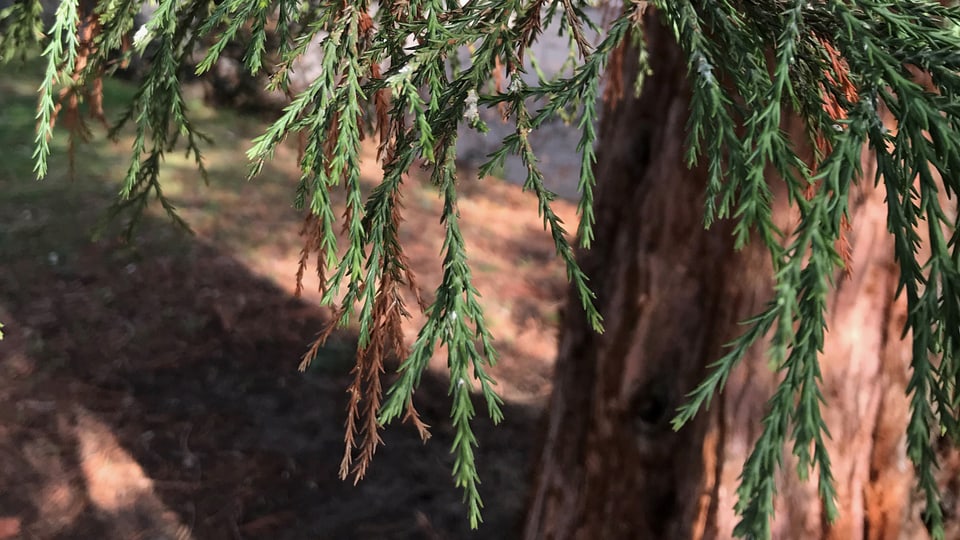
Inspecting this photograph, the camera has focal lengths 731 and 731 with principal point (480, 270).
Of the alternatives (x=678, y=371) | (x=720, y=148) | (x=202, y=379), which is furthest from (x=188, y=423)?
(x=720, y=148)

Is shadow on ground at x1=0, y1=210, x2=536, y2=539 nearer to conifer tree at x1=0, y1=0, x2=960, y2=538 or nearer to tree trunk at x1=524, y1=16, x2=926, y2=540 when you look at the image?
A: tree trunk at x1=524, y1=16, x2=926, y2=540

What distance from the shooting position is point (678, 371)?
95.7 inches

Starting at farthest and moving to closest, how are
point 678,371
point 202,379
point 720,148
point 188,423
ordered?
point 202,379, point 188,423, point 678,371, point 720,148

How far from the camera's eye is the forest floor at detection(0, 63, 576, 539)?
3.85m

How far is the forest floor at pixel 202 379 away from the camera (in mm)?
3846

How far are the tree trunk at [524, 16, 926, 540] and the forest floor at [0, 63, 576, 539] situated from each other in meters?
1.33

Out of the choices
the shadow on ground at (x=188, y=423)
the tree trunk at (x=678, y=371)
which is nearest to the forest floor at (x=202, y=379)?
the shadow on ground at (x=188, y=423)

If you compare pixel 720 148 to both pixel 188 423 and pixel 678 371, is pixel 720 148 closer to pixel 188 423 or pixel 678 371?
pixel 678 371

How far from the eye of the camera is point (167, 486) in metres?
3.96

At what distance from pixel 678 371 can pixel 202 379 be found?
11.1ft

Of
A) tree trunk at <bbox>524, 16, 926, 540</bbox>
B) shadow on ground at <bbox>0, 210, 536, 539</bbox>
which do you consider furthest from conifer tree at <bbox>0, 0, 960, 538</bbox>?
shadow on ground at <bbox>0, 210, 536, 539</bbox>

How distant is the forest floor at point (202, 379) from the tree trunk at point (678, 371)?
1.33m

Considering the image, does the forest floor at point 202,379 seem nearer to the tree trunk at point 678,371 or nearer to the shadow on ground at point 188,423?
the shadow on ground at point 188,423

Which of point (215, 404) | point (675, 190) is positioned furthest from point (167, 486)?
point (675, 190)
